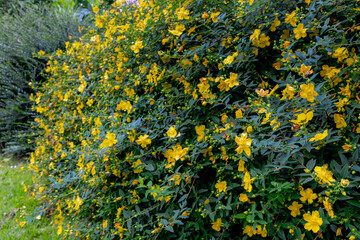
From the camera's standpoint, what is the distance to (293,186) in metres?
1.12

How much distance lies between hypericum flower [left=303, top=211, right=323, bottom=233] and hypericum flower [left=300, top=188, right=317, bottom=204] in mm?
54

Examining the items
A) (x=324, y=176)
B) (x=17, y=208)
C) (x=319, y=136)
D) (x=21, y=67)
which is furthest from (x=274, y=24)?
(x=21, y=67)

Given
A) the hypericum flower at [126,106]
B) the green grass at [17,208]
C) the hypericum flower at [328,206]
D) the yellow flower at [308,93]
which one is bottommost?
the green grass at [17,208]

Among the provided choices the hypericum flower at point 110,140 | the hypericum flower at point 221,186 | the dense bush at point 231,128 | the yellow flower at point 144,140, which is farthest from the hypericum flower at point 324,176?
the hypericum flower at point 110,140

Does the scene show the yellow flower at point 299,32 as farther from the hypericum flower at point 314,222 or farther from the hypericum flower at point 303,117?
the hypericum flower at point 314,222

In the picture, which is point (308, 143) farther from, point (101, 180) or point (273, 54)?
point (101, 180)

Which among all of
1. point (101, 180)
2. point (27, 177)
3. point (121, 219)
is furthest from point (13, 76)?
point (121, 219)

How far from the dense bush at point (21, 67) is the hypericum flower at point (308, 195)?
356 cm

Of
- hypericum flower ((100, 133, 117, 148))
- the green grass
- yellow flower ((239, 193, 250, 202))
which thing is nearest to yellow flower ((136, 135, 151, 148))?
hypericum flower ((100, 133, 117, 148))

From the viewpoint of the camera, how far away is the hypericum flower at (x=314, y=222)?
100 centimetres

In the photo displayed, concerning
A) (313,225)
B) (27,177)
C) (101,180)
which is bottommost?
(27,177)

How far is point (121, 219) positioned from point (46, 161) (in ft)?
4.55

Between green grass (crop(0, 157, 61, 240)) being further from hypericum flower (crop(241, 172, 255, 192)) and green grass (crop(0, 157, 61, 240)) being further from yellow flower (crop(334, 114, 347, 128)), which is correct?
yellow flower (crop(334, 114, 347, 128))

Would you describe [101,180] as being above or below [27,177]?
above
